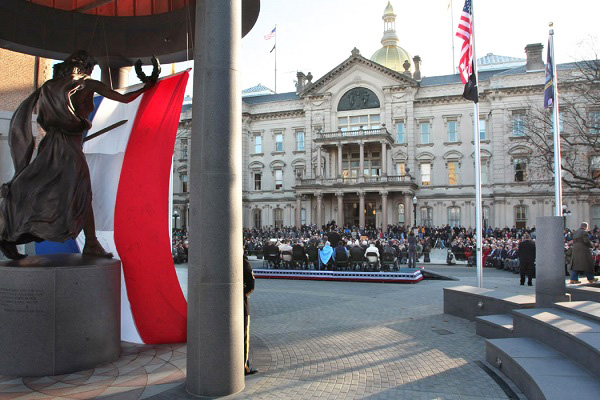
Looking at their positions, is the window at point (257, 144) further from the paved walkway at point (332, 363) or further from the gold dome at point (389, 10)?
the paved walkway at point (332, 363)

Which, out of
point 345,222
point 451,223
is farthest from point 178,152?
point 451,223

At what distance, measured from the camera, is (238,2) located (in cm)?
523

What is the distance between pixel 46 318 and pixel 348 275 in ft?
39.7

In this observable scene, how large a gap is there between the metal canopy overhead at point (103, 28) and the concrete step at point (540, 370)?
23.2 feet

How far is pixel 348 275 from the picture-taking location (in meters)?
16.2

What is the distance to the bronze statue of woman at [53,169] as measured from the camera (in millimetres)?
5719

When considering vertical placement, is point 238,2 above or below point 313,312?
above

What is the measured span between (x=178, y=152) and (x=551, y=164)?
4381cm

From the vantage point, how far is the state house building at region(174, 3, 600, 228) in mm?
42750

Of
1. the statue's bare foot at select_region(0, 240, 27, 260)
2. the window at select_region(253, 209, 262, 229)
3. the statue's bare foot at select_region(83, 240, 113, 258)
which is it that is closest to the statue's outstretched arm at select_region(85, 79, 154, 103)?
the statue's bare foot at select_region(83, 240, 113, 258)

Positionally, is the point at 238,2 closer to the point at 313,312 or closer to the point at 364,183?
the point at 313,312

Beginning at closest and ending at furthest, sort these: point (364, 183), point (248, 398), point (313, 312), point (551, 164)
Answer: point (248, 398) → point (313, 312) → point (551, 164) → point (364, 183)

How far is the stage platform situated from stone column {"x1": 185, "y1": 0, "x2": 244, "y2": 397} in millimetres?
11289

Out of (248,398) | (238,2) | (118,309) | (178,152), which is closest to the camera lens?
(248,398)
